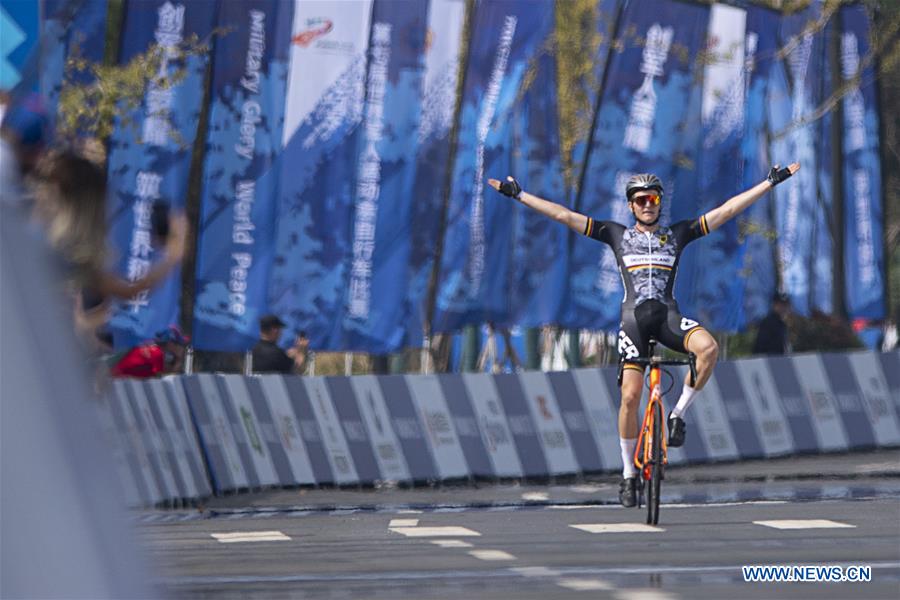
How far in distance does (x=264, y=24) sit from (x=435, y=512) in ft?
35.9

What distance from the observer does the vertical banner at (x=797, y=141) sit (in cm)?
2877

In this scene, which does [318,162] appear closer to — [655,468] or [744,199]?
[744,199]

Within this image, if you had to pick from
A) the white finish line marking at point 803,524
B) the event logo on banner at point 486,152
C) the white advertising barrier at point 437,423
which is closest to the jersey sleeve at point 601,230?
the white finish line marking at point 803,524

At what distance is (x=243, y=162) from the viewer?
23797mm

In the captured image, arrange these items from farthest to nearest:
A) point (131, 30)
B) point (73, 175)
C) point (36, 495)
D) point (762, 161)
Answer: point (762, 161), point (131, 30), point (73, 175), point (36, 495)

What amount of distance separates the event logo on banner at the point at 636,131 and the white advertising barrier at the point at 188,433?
9.62m

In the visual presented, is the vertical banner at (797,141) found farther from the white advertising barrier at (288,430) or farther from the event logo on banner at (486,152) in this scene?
the white advertising barrier at (288,430)

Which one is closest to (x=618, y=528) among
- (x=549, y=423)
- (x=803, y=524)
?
(x=803, y=524)

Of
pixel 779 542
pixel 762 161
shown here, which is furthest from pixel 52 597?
pixel 762 161

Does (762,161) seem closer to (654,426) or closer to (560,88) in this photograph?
(560,88)

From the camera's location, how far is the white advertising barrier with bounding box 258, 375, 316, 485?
59.6 ft

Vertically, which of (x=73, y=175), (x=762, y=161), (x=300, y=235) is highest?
(x=762, y=161)

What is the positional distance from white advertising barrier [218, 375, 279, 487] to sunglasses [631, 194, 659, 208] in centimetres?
598

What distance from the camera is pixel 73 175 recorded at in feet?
15.6
